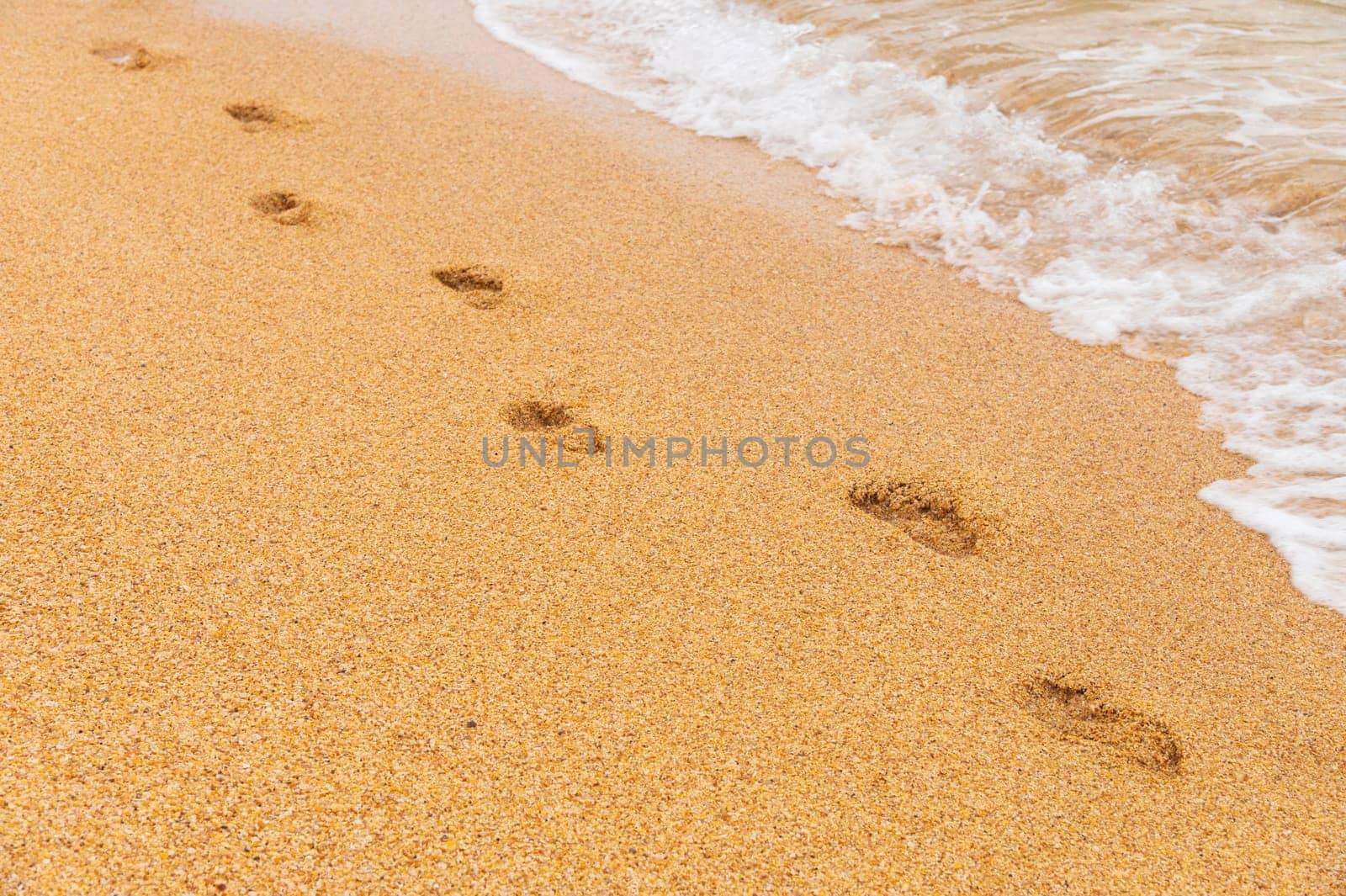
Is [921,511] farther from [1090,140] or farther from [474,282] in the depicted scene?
[1090,140]

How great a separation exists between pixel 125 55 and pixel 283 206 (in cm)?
166

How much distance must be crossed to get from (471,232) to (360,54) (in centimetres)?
192

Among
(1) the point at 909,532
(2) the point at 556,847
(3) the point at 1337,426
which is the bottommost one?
(2) the point at 556,847

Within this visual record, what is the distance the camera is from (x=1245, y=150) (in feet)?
12.9

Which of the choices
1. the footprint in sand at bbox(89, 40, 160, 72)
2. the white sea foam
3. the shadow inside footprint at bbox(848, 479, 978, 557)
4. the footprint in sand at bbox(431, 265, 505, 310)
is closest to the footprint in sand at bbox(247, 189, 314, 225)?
the footprint in sand at bbox(431, 265, 505, 310)

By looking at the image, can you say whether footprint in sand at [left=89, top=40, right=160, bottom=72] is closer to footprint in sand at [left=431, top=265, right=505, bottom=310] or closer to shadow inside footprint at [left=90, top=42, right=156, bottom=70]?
shadow inside footprint at [left=90, top=42, right=156, bottom=70]

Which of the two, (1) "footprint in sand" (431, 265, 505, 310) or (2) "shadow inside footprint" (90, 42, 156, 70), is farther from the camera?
(2) "shadow inside footprint" (90, 42, 156, 70)

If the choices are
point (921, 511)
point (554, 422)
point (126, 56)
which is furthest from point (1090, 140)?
point (126, 56)

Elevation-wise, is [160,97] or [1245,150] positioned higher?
[1245,150]

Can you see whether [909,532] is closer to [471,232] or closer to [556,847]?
[556,847]

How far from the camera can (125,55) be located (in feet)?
13.6

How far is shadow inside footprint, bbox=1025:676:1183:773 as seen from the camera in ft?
5.79

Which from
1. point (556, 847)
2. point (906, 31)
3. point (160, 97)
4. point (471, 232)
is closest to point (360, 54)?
point (160, 97)

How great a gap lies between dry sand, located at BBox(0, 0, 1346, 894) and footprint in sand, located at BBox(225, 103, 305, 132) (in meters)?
0.44
